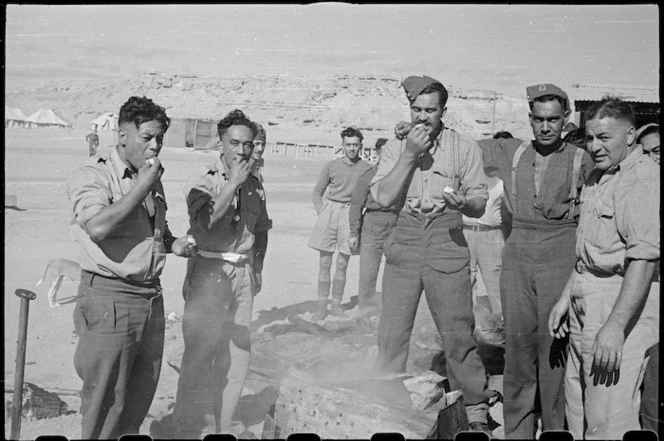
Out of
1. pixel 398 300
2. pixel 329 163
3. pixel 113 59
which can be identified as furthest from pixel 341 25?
pixel 398 300

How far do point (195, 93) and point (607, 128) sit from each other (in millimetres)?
2841

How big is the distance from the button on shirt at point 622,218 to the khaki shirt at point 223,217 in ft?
6.25

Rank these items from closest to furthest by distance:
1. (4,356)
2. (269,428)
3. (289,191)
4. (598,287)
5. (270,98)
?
Answer: (598,287) < (269,428) < (4,356) < (270,98) < (289,191)

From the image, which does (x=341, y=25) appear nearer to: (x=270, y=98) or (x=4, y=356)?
(x=270, y=98)

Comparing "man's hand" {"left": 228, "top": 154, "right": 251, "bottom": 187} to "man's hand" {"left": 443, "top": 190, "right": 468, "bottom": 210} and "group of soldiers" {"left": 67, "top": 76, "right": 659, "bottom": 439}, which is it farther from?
"man's hand" {"left": 443, "top": 190, "right": 468, "bottom": 210}

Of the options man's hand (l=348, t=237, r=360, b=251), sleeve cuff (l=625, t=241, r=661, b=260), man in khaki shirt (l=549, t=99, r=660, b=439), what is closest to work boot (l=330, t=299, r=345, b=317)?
man's hand (l=348, t=237, r=360, b=251)

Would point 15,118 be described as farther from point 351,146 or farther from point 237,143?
point 351,146

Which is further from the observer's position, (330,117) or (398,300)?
(330,117)

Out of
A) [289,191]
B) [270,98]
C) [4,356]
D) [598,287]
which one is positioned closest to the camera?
[598,287]

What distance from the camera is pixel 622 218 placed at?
3.81 meters

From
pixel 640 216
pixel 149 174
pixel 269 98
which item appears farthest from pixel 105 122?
pixel 640 216

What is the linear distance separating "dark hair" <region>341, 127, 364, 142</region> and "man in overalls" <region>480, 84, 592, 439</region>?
142 cm

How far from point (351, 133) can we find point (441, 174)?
1286mm

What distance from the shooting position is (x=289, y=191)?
5.73 metres
